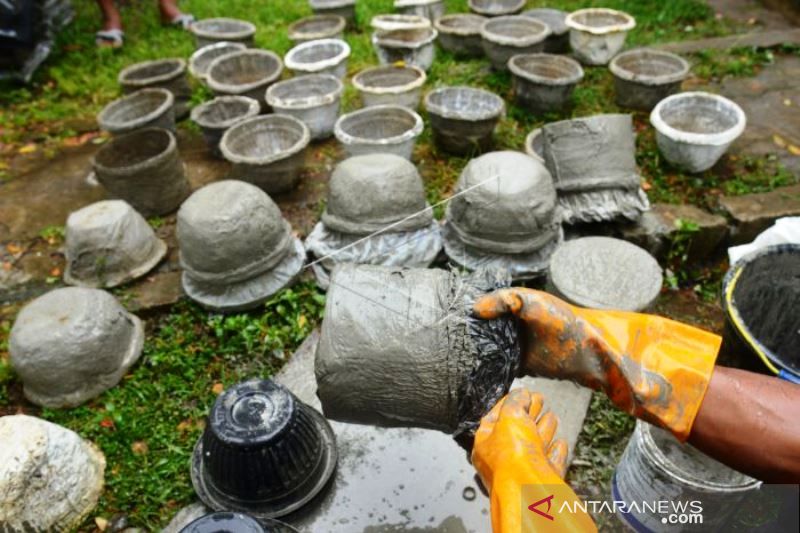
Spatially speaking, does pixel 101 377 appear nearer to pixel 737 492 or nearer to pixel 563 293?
pixel 563 293

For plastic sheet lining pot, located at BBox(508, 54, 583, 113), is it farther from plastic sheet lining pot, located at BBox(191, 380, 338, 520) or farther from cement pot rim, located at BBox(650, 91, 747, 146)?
plastic sheet lining pot, located at BBox(191, 380, 338, 520)

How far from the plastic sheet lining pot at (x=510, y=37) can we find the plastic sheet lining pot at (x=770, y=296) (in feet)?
13.7

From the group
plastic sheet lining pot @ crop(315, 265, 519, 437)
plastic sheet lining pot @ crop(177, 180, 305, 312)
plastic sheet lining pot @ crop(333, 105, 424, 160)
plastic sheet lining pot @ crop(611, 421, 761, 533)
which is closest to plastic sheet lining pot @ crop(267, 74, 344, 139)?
plastic sheet lining pot @ crop(333, 105, 424, 160)

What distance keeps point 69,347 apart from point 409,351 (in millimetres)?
2615

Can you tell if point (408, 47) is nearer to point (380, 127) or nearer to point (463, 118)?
point (380, 127)

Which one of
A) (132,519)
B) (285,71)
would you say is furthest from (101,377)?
(285,71)

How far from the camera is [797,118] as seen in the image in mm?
5758

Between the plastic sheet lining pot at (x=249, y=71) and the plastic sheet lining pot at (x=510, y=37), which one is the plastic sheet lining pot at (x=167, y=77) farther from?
the plastic sheet lining pot at (x=510, y=37)

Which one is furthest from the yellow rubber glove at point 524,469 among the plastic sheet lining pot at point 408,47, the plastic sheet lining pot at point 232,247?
the plastic sheet lining pot at point 408,47

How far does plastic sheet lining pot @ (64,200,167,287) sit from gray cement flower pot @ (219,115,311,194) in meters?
0.98

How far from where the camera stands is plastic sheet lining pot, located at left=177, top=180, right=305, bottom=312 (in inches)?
154

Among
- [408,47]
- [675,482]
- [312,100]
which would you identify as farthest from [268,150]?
[675,482]

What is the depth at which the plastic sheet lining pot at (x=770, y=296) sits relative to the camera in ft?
9.12

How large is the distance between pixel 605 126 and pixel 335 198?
7.21 feet
